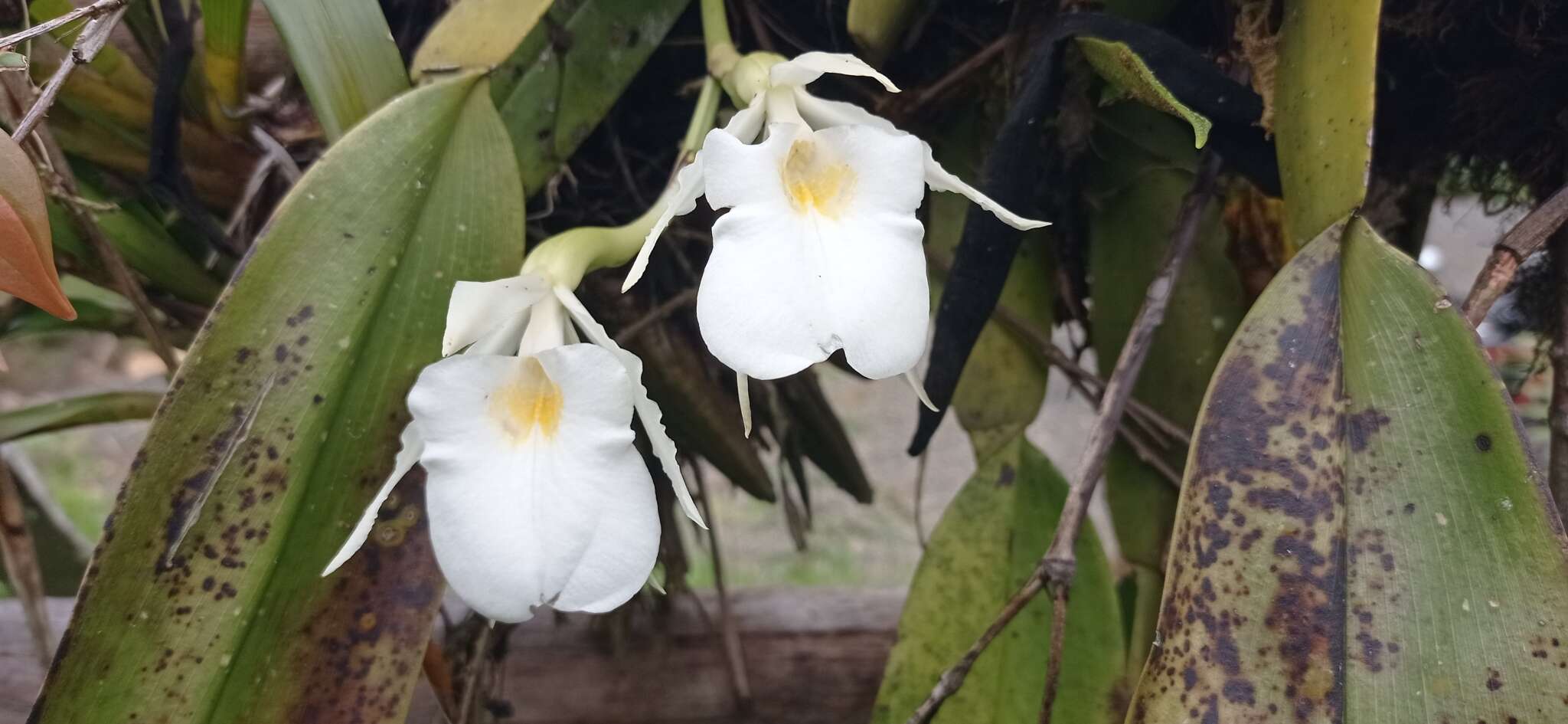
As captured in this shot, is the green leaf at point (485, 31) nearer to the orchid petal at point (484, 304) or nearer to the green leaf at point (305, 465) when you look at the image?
the green leaf at point (305, 465)

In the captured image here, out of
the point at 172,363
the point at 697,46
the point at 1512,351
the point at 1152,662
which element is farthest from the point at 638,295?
the point at 1512,351

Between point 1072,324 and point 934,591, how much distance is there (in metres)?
0.24

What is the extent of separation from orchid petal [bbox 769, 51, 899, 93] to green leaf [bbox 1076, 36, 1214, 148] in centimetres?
9

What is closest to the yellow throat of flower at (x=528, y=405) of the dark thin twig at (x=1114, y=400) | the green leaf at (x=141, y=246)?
the dark thin twig at (x=1114, y=400)

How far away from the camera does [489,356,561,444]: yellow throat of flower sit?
1.11ft

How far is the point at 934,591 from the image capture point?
1.77 ft

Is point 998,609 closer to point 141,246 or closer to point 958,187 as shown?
point 958,187

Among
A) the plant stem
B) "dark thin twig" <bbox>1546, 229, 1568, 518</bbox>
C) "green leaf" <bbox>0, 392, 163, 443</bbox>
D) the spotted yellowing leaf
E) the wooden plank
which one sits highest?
the plant stem

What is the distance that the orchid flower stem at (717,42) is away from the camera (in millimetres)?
414

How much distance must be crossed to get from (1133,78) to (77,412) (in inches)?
27.9

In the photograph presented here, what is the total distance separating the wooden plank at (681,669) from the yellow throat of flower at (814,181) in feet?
1.79

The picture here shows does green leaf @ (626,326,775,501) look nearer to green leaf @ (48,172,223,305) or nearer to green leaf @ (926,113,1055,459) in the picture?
green leaf @ (926,113,1055,459)

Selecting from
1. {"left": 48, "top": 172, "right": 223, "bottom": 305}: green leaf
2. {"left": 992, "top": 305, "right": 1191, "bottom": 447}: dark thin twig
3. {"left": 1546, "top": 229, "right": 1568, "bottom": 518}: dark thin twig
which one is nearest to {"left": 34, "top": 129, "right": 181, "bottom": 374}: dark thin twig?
{"left": 48, "top": 172, "right": 223, "bottom": 305}: green leaf

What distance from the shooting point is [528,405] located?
1.13 ft
